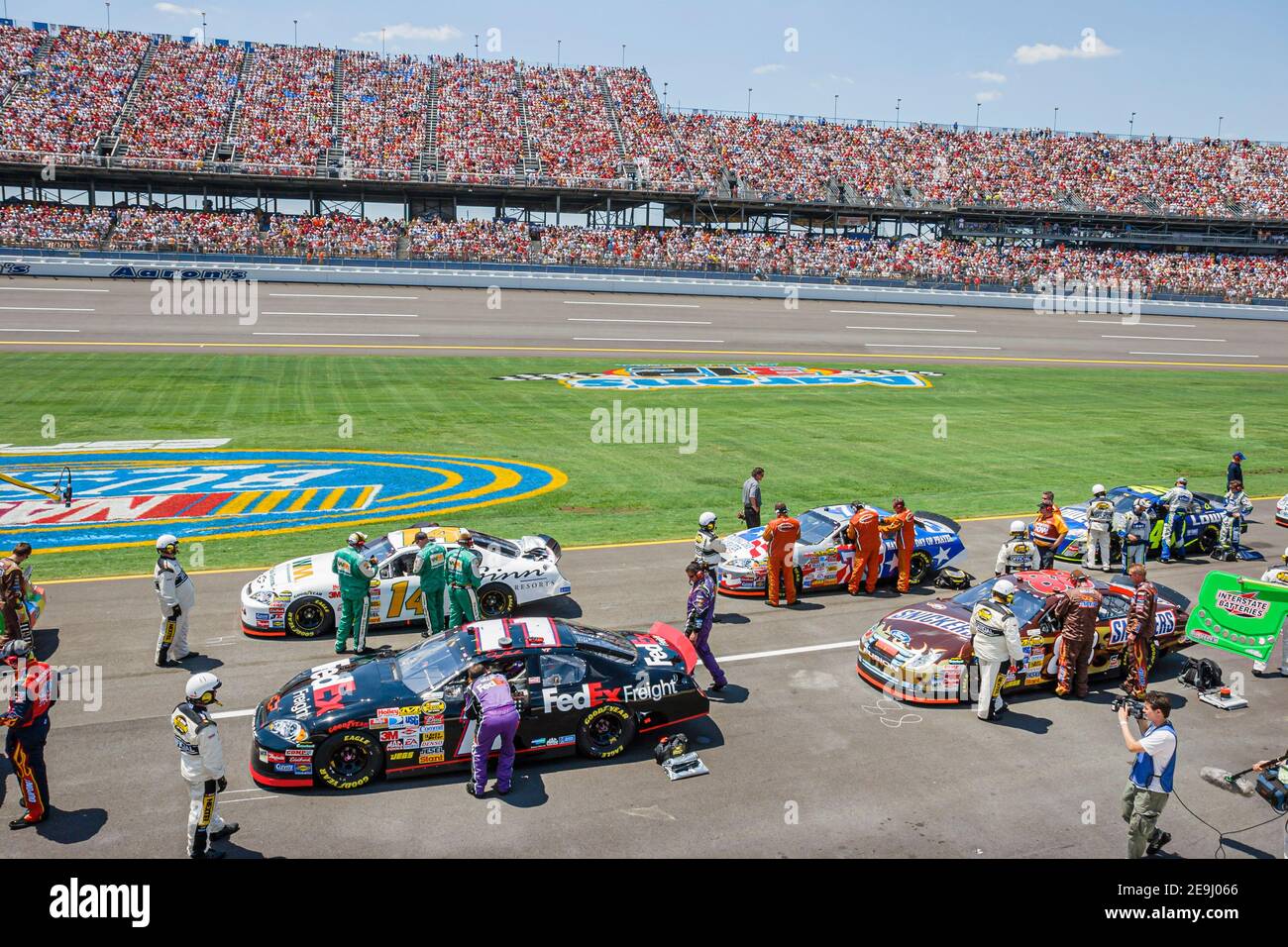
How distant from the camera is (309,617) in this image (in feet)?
41.5

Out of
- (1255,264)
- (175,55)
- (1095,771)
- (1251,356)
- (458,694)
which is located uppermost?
(175,55)

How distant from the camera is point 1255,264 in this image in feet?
219

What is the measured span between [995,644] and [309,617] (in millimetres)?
8590

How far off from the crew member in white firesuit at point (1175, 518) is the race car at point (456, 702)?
11292mm

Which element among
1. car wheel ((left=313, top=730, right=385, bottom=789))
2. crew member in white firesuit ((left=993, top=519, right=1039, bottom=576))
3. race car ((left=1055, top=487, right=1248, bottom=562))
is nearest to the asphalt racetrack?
car wheel ((left=313, top=730, right=385, bottom=789))

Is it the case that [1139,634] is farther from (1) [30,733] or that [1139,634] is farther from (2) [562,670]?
(1) [30,733]

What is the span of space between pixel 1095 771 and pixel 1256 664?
4.17 m

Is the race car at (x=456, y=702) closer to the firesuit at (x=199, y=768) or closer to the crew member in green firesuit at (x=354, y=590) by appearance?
the firesuit at (x=199, y=768)

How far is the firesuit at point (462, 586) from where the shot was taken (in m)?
12.0

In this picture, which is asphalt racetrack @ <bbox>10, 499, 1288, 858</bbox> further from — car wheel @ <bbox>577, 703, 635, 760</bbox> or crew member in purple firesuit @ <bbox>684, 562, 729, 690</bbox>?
crew member in purple firesuit @ <bbox>684, 562, 729, 690</bbox>

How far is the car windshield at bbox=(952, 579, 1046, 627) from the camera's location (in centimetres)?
1120

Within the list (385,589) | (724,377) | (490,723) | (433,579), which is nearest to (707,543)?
(433,579)

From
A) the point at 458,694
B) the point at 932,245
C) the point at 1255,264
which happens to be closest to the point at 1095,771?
the point at 458,694
